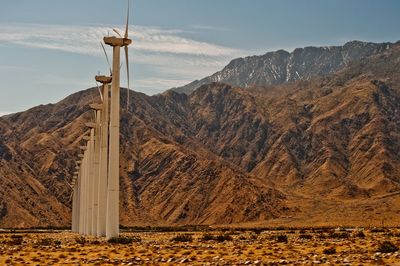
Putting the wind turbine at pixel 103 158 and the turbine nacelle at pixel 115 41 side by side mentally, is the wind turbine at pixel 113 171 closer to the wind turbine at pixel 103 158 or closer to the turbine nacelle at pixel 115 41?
the turbine nacelle at pixel 115 41

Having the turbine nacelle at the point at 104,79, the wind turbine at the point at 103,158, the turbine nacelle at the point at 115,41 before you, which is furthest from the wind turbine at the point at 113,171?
the turbine nacelle at the point at 104,79

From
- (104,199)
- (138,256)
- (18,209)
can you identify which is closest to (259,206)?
(18,209)

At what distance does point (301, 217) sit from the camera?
597 ft

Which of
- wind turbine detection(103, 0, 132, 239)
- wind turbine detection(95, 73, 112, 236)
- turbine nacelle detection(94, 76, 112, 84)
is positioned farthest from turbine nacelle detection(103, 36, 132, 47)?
turbine nacelle detection(94, 76, 112, 84)

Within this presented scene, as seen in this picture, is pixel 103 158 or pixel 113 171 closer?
pixel 113 171

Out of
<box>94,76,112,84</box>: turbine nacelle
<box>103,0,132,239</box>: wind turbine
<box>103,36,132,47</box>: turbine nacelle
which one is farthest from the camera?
<box>94,76,112,84</box>: turbine nacelle

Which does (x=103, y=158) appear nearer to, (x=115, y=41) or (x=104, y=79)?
(x=104, y=79)

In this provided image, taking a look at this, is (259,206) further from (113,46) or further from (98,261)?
(98,261)

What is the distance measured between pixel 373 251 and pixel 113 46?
87.5ft

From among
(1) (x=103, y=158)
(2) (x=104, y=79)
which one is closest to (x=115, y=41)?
(2) (x=104, y=79)

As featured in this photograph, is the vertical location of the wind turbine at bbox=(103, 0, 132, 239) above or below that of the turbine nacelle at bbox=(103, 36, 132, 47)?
below

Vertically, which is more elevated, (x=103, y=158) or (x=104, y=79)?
(x=104, y=79)

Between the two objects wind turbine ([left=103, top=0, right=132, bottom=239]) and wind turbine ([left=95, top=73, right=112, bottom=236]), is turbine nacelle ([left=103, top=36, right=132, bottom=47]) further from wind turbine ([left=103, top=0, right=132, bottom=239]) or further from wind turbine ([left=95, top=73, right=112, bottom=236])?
wind turbine ([left=95, top=73, right=112, bottom=236])

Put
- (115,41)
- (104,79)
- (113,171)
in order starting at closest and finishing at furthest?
(113,171) → (115,41) → (104,79)
